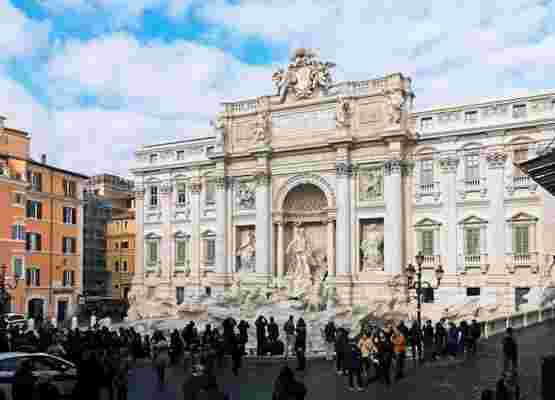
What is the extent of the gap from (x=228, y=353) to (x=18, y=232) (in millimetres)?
30743

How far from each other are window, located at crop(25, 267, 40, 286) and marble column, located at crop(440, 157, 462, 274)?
30.0 metres

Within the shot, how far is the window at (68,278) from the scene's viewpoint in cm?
5519

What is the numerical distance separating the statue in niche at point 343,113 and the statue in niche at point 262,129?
547 centimetres

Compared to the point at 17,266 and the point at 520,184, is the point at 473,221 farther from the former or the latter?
the point at 17,266

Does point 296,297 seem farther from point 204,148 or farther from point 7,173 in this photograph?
point 7,173

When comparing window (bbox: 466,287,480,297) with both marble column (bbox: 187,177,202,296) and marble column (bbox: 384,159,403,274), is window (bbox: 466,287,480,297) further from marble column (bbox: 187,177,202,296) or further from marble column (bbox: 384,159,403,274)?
marble column (bbox: 187,177,202,296)

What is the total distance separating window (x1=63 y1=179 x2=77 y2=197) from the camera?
55.6m

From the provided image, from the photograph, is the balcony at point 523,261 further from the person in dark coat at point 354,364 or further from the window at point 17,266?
the window at point 17,266

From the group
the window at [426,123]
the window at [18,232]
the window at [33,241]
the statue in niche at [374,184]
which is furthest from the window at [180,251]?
the window at [426,123]

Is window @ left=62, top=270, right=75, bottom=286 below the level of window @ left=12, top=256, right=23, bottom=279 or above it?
below

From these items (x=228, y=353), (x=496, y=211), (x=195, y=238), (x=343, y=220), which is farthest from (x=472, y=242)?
(x=228, y=353)

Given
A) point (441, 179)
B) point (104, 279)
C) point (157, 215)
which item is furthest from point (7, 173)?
point (441, 179)

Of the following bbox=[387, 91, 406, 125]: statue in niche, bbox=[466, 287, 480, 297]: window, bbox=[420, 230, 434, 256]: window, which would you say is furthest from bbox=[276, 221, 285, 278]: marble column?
bbox=[466, 287, 480, 297]: window

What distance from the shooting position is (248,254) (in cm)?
4794
